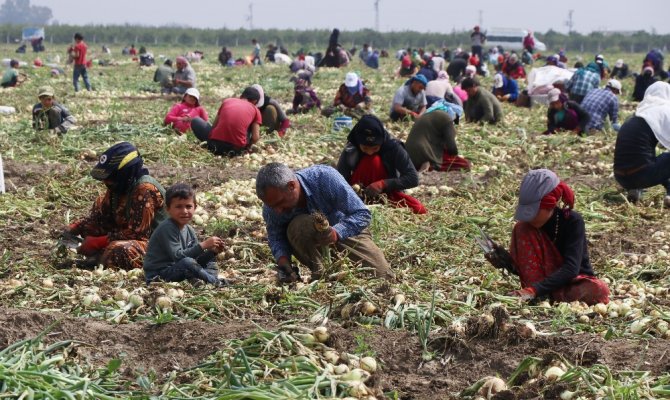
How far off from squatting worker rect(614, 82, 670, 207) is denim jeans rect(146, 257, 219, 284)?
3970 mm

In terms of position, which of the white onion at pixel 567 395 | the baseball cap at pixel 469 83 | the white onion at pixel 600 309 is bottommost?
the white onion at pixel 600 309

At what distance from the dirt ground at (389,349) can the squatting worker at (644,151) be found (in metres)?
3.91

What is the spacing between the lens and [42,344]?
158 inches

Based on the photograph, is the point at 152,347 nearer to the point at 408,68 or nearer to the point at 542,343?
the point at 542,343

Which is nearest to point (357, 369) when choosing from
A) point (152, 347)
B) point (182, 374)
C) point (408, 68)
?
point (182, 374)

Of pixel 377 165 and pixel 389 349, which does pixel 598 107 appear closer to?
pixel 377 165

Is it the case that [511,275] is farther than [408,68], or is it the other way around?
[408,68]

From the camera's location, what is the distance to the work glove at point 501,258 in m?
5.02

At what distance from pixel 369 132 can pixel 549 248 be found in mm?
2659

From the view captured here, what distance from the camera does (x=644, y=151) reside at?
7.77 m

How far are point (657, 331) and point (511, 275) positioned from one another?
140 cm

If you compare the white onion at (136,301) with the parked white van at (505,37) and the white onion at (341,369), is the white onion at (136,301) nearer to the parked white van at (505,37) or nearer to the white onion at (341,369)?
the white onion at (341,369)

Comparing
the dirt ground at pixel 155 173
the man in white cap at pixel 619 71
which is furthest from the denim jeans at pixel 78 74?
the man in white cap at pixel 619 71

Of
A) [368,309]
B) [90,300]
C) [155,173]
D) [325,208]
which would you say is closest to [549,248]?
[368,309]
